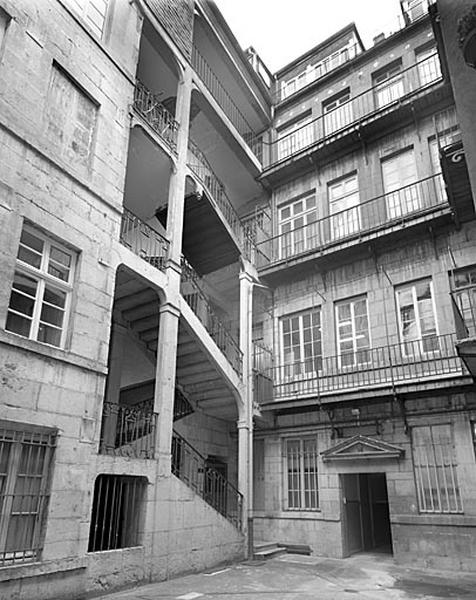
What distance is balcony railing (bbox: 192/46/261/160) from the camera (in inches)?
538

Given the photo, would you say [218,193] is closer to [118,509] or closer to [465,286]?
[465,286]

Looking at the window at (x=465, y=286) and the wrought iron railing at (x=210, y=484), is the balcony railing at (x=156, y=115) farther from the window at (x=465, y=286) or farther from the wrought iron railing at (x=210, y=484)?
the window at (x=465, y=286)

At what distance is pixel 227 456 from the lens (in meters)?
13.7

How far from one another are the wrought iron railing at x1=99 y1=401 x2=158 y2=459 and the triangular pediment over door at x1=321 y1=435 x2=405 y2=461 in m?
4.81

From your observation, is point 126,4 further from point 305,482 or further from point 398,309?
point 305,482

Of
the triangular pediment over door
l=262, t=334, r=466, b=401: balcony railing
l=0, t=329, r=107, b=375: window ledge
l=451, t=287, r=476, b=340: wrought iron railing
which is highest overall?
l=451, t=287, r=476, b=340: wrought iron railing

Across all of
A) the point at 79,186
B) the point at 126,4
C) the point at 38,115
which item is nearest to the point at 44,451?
the point at 79,186

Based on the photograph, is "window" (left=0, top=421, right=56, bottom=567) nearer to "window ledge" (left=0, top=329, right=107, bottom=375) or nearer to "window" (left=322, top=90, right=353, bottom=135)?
"window ledge" (left=0, top=329, right=107, bottom=375)

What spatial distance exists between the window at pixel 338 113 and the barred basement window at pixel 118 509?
11.6m

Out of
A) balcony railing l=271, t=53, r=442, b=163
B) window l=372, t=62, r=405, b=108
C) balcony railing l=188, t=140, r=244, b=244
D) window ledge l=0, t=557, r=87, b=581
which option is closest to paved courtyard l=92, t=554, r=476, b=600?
window ledge l=0, t=557, r=87, b=581

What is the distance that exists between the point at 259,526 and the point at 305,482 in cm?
178

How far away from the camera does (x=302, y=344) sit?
1304 cm

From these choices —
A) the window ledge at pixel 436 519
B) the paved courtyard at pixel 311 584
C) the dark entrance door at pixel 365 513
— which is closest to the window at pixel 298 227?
the dark entrance door at pixel 365 513

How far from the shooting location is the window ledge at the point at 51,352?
630 cm
